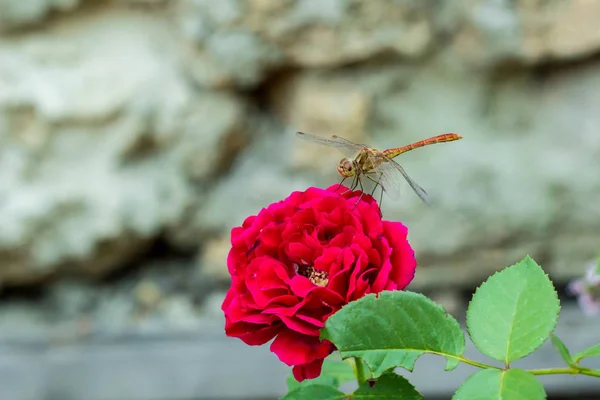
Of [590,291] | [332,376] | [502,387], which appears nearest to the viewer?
[502,387]

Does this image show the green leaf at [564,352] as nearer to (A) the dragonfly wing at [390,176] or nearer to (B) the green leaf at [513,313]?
A: (B) the green leaf at [513,313]

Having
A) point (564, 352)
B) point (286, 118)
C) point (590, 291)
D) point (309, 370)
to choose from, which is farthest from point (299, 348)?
point (286, 118)

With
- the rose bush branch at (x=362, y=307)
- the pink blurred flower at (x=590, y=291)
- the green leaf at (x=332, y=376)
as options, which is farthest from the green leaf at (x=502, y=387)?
the pink blurred flower at (x=590, y=291)

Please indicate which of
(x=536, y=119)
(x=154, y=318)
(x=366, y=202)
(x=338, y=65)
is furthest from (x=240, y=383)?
(x=366, y=202)

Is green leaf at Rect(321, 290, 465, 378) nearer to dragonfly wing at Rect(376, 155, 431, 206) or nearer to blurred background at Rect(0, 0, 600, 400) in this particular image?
dragonfly wing at Rect(376, 155, 431, 206)

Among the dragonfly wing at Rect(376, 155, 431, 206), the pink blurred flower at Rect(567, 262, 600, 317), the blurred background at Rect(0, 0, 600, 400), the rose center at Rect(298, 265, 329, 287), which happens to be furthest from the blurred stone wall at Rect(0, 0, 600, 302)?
the rose center at Rect(298, 265, 329, 287)

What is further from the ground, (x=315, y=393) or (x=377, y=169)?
(x=377, y=169)

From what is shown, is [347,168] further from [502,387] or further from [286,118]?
[286,118]
